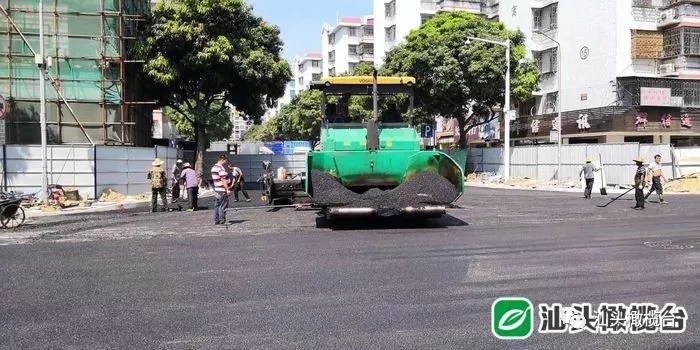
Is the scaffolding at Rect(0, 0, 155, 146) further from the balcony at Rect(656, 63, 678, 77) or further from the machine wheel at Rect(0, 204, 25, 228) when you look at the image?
the balcony at Rect(656, 63, 678, 77)

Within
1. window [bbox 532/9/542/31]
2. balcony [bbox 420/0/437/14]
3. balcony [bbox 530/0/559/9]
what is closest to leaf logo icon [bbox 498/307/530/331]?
balcony [bbox 530/0/559/9]

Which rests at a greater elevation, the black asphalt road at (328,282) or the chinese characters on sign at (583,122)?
the chinese characters on sign at (583,122)

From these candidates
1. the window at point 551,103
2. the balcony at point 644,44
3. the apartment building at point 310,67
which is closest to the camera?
the balcony at point 644,44

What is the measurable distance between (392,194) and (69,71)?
1722 cm

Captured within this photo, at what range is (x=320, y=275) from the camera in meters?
7.82

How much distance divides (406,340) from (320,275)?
9.07 feet

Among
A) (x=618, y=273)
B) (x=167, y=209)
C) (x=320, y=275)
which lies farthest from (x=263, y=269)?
(x=167, y=209)

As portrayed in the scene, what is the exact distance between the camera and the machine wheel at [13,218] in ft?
46.2

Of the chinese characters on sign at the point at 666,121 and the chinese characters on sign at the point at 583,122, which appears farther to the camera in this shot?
the chinese characters on sign at the point at 583,122

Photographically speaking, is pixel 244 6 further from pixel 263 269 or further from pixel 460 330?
pixel 460 330

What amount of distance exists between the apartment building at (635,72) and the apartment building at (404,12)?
47.7 feet

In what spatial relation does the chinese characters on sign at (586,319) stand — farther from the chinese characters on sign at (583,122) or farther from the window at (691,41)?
the window at (691,41)

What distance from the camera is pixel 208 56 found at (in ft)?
85.4

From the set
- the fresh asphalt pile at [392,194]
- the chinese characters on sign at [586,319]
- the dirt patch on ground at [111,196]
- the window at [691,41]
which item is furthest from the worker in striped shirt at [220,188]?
the window at [691,41]
